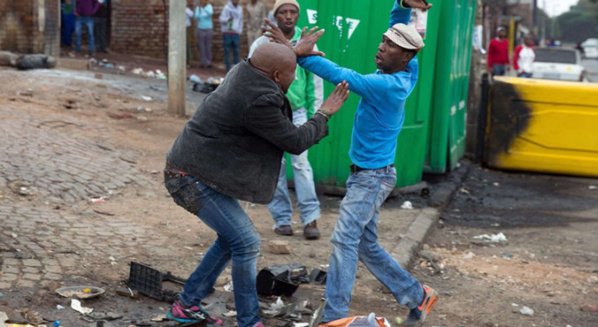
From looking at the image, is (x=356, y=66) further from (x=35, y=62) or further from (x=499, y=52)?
(x=499, y=52)

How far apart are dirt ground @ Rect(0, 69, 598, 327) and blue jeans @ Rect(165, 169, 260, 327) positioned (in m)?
0.61

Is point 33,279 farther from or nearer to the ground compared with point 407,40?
nearer to the ground

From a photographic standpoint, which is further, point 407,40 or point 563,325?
point 563,325

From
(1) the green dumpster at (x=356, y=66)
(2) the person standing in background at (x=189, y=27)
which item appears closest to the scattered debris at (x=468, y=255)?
(1) the green dumpster at (x=356, y=66)

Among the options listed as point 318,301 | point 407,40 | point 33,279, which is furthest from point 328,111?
point 33,279

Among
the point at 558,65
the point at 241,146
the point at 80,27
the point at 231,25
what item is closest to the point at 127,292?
the point at 241,146

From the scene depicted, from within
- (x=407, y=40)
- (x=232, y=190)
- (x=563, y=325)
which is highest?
(x=407, y=40)

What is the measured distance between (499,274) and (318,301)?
179 centimetres

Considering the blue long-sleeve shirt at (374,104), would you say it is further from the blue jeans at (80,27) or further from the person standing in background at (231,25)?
the blue jeans at (80,27)

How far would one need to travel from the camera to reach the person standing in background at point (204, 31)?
19.8 metres

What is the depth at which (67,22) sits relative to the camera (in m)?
19.9

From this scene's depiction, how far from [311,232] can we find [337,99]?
2.48 meters

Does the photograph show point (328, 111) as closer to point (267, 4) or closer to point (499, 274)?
point (499, 274)

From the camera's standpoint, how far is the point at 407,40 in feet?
14.6
